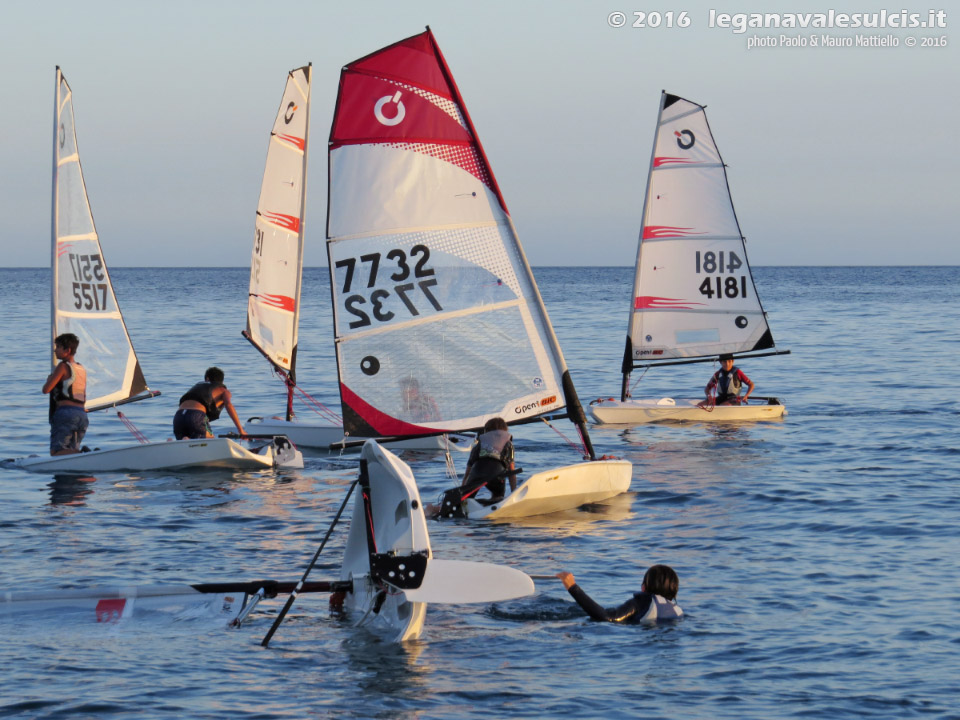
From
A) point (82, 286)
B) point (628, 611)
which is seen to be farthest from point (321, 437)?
point (628, 611)

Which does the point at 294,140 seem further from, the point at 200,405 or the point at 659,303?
the point at 659,303

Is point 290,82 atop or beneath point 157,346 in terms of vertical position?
atop

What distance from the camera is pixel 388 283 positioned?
13992 mm

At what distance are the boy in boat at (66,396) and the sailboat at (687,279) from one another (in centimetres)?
1155

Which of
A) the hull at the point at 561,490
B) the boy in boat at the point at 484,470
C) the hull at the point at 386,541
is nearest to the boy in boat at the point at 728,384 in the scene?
the hull at the point at 561,490

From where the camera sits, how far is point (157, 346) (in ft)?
173

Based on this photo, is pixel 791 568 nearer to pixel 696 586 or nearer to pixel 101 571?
pixel 696 586

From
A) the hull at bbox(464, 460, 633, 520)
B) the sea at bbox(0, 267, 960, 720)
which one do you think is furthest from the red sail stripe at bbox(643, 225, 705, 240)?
the hull at bbox(464, 460, 633, 520)

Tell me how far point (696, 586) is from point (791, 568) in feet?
5.11

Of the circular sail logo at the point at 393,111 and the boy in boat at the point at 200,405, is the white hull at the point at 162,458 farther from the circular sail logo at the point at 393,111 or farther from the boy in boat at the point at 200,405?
the circular sail logo at the point at 393,111

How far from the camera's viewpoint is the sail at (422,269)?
1376 cm

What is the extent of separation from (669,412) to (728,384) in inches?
59.9

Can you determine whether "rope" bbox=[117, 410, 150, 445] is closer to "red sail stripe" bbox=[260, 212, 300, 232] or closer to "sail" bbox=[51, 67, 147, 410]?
"sail" bbox=[51, 67, 147, 410]

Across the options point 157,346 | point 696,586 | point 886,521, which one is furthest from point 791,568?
point 157,346
